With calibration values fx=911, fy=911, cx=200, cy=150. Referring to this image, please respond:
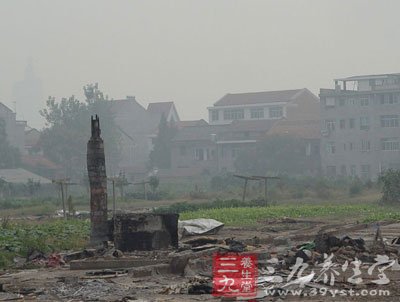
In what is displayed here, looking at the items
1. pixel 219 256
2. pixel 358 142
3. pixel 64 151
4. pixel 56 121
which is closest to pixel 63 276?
pixel 219 256

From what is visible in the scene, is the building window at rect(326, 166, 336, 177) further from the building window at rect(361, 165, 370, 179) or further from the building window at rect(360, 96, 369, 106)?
the building window at rect(360, 96, 369, 106)

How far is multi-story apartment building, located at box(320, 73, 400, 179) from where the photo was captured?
63812 millimetres

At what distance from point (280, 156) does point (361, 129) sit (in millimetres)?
6492

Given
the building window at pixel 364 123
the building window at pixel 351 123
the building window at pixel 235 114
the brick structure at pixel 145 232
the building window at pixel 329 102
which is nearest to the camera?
the brick structure at pixel 145 232

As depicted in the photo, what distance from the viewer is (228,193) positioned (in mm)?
52344

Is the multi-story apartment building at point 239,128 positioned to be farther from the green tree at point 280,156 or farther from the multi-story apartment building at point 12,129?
the multi-story apartment building at point 12,129

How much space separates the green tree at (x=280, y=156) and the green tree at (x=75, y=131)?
1353 centimetres

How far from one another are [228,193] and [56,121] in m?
28.3

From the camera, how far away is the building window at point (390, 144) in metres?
63.6

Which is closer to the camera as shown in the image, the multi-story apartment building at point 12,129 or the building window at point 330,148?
the building window at point 330,148

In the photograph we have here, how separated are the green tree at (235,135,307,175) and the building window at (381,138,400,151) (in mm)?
6297

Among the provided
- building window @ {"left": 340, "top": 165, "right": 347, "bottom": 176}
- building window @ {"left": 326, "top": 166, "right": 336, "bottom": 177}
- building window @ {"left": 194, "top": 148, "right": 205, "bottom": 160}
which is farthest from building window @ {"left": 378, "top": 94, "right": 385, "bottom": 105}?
building window @ {"left": 194, "top": 148, "right": 205, "bottom": 160}

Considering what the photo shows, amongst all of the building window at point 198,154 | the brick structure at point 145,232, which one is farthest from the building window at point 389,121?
the brick structure at point 145,232

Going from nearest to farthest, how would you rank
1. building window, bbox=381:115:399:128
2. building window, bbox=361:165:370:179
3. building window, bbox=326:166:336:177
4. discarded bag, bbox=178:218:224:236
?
discarded bag, bbox=178:218:224:236
building window, bbox=381:115:399:128
building window, bbox=361:165:370:179
building window, bbox=326:166:336:177
